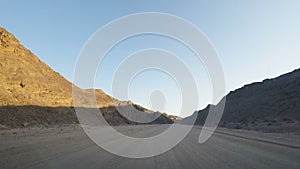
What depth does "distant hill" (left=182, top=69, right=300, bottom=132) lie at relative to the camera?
147 feet

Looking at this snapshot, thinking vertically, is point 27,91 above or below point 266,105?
below

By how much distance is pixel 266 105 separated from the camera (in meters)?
57.1

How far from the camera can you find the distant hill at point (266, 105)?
44.8m

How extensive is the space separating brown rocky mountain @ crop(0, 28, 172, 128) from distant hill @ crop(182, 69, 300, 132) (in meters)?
32.2

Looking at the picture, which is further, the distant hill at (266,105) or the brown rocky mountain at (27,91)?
the distant hill at (266,105)

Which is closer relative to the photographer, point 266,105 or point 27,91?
point 27,91

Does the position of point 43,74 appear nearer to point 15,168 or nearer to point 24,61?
point 24,61

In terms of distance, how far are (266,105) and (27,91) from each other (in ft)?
166

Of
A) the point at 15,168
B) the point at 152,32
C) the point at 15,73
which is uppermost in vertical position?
the point at 15,73

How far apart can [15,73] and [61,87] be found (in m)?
14.3

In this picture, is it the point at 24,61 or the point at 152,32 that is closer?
the point at 152,32

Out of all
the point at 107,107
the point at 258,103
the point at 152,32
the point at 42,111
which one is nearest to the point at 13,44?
the point at 42,111

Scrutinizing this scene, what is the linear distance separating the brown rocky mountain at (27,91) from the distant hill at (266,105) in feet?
106

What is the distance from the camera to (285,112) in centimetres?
4656
